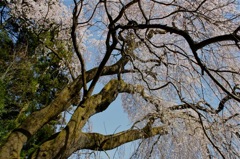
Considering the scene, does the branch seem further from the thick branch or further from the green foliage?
the green foliage

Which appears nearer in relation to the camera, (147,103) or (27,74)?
(147,103)

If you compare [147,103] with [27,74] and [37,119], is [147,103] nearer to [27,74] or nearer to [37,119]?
[37,119]

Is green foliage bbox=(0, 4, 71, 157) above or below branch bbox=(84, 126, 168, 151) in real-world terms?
above

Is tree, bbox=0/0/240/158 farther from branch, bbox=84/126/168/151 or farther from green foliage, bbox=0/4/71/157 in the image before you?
green foliage, bbox=0/4/71/157

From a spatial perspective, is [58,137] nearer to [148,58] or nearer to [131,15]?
[148,58]

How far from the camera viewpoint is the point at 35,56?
8.66 m

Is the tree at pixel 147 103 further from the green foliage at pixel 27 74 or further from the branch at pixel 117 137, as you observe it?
the green foliage at pixel 27 74

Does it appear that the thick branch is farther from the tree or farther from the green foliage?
the green foliage

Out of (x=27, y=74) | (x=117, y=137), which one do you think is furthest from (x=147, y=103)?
(x=27, y=74)

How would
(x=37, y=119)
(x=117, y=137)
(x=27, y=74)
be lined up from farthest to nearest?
(x=27, y=74) → (x=117, y=137) → (x=37, y=119)

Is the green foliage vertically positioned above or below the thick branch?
above

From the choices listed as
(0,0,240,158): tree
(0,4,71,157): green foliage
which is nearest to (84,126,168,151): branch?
(0,0,240,158): tree

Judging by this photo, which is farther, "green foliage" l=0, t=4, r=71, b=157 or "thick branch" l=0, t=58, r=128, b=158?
"green foliage" l=0, t=4, r=71, b=157

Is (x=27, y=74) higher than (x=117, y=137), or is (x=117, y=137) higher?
(x=27, y=74)
